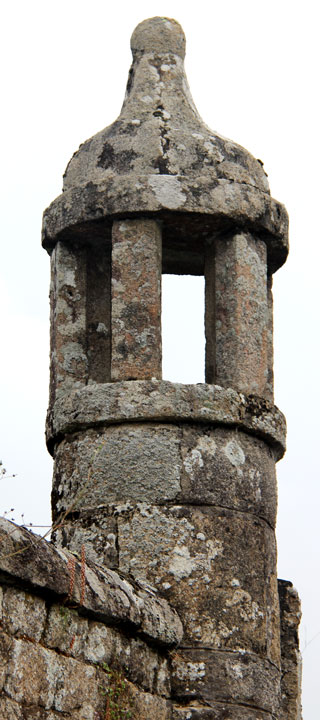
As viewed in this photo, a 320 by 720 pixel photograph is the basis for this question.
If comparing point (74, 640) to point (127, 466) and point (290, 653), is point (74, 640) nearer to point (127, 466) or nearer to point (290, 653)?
point (127, 466)

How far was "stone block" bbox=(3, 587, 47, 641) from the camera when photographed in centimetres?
423

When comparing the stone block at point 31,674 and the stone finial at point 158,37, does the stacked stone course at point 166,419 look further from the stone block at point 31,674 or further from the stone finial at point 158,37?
the stone block at point 31,674

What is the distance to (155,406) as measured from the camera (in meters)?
5.78

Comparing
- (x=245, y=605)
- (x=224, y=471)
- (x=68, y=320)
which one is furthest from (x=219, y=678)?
(x=68, y=320)

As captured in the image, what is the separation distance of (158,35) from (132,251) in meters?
1.38

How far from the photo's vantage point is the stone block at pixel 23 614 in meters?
4.23

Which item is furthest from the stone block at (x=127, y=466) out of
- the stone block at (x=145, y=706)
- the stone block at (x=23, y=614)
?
the stone block at (x=23, y=614)

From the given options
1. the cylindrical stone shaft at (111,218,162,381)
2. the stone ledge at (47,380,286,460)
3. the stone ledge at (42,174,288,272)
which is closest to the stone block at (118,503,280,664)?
the stone ledge at (47,380,286,460)

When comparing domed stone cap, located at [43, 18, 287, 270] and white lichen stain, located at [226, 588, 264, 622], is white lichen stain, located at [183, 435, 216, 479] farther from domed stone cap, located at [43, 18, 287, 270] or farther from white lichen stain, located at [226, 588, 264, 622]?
domed stone cap, located at [43, 18, 287, 270]

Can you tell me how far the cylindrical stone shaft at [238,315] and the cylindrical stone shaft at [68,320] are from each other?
0.62 m

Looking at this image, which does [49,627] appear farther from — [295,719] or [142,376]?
[295,719]

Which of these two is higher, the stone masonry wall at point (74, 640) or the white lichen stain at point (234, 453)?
the white lichen stain at point (234, 453)

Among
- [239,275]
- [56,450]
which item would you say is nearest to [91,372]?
[56,450]

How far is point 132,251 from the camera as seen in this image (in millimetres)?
6121
